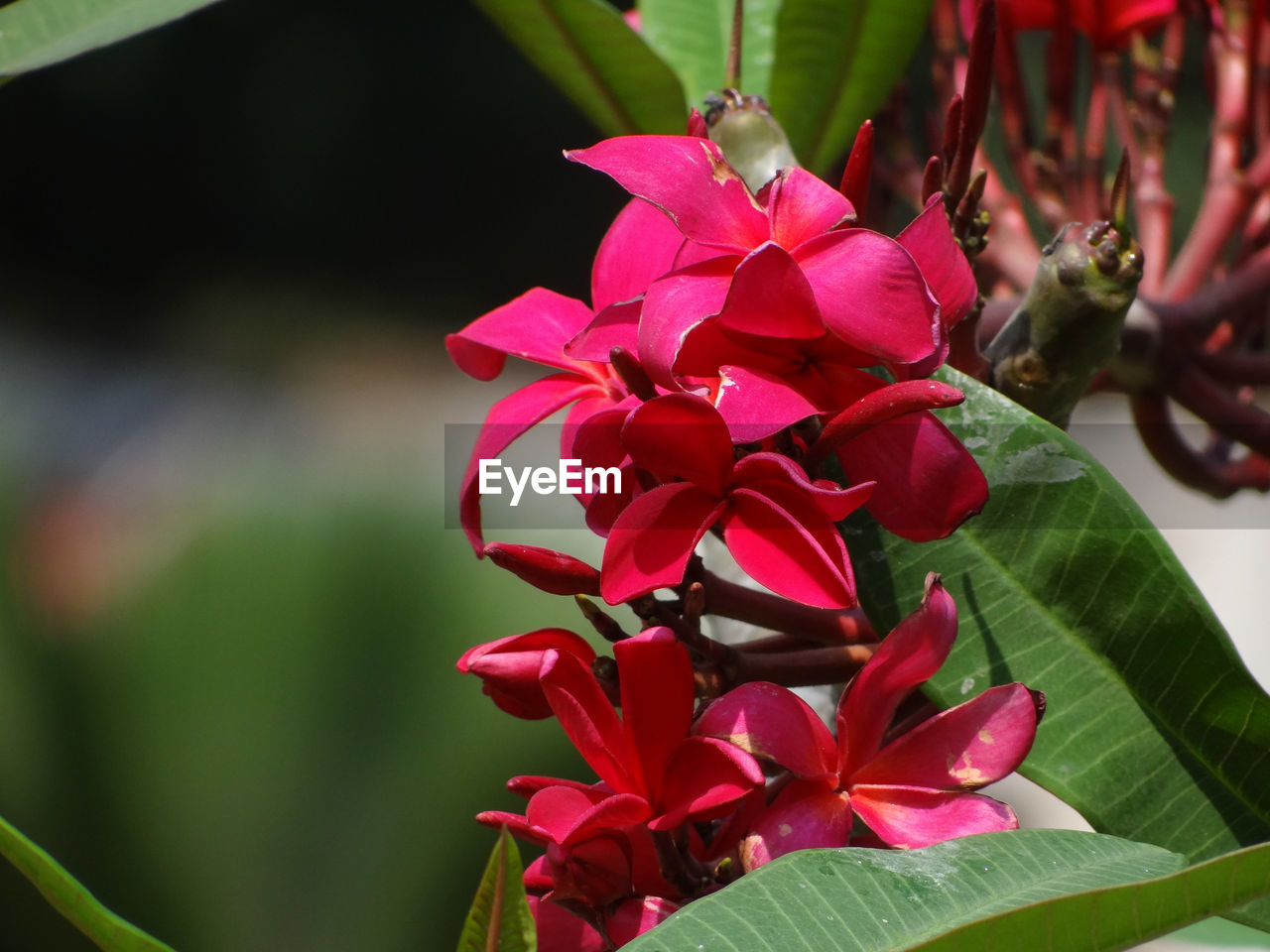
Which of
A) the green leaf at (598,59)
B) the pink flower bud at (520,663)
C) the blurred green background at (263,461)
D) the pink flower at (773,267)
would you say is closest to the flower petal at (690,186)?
the pink flower at (773,267)

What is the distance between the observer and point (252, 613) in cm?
143

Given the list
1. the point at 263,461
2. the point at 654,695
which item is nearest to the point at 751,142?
the point at 654,695

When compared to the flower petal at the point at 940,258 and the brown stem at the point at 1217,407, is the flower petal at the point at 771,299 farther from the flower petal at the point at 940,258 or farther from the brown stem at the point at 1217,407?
the brown stem at the point at 1217,407

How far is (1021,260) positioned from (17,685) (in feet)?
4.18

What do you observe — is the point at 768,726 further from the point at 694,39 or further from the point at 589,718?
the point at 694,39

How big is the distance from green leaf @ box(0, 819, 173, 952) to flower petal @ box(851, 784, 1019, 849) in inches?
6.4

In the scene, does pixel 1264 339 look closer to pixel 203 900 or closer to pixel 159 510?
pixel 203 900

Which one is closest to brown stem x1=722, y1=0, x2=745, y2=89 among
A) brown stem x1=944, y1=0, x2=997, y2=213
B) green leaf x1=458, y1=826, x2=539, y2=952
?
brown stem x1=944, y1=0, x2=997, y2=213

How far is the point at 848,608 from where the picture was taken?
25cm

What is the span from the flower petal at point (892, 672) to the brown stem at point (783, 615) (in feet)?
0.13

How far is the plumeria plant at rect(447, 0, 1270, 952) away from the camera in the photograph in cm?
23

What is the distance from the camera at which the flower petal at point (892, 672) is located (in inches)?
10.2

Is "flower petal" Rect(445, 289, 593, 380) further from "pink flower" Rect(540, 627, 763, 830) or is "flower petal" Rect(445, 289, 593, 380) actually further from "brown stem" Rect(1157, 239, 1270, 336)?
"brown stem" Rect(1157, 239, 1270, 336)

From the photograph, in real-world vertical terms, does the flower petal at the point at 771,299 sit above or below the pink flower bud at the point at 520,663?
above
